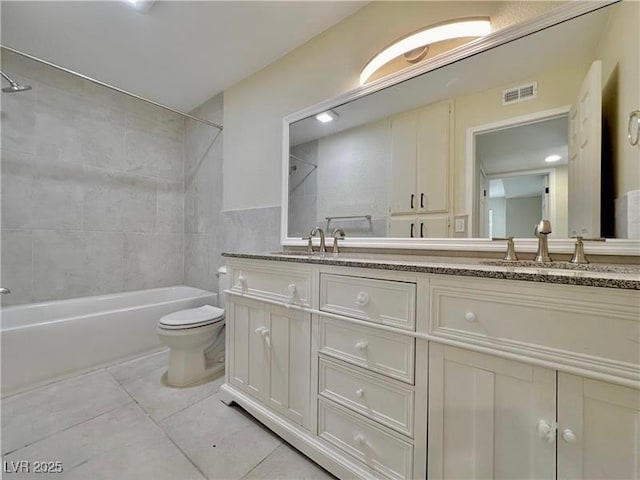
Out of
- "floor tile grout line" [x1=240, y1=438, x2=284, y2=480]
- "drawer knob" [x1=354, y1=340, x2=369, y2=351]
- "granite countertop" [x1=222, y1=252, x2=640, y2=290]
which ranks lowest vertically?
"floor tile grout line" [x1=240, y1=438, x2=284, y2=480]

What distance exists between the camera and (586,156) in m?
1.03

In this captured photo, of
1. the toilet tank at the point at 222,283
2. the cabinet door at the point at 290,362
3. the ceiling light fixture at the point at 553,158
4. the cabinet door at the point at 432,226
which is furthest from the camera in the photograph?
the toilet tank at the point at 222,283

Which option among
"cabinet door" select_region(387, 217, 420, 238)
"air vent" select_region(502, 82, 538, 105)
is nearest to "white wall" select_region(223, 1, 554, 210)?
"air vent" select_region(502, 82, 538, 105)

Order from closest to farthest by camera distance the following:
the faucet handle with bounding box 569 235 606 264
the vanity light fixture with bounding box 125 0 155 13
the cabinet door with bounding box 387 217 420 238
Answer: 1. the faucet handle with bounding box 569 235 606 264
2. the cabinet door with bounding box 387 217 420 238
3. the vanity light fixture with bounding box 125 0 155 13

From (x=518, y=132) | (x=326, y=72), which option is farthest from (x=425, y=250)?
(x=326, y=72)

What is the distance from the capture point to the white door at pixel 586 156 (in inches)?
39.4

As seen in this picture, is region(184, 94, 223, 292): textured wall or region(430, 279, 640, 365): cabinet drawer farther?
region(184, 94, 223, 292): textured wall

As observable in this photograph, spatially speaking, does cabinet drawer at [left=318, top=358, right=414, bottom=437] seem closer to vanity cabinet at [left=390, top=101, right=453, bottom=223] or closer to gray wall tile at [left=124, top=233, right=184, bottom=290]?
vanity cabinet at [left=390, top=101, right=453, bottom=223]

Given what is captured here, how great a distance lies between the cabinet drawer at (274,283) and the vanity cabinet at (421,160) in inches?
26.3

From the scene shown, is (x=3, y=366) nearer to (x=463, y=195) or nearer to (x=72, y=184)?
(x=72, y=184)

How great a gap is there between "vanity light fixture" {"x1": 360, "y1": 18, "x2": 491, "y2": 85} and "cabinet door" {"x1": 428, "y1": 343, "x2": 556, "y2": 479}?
1386 mm

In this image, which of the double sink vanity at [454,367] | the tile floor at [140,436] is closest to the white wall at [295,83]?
the double sink vanity at [454,367]

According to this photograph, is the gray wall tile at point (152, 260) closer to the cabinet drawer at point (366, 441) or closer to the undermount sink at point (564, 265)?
the cabinet drawer at point (366, 441)

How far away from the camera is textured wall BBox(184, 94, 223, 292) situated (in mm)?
2633
